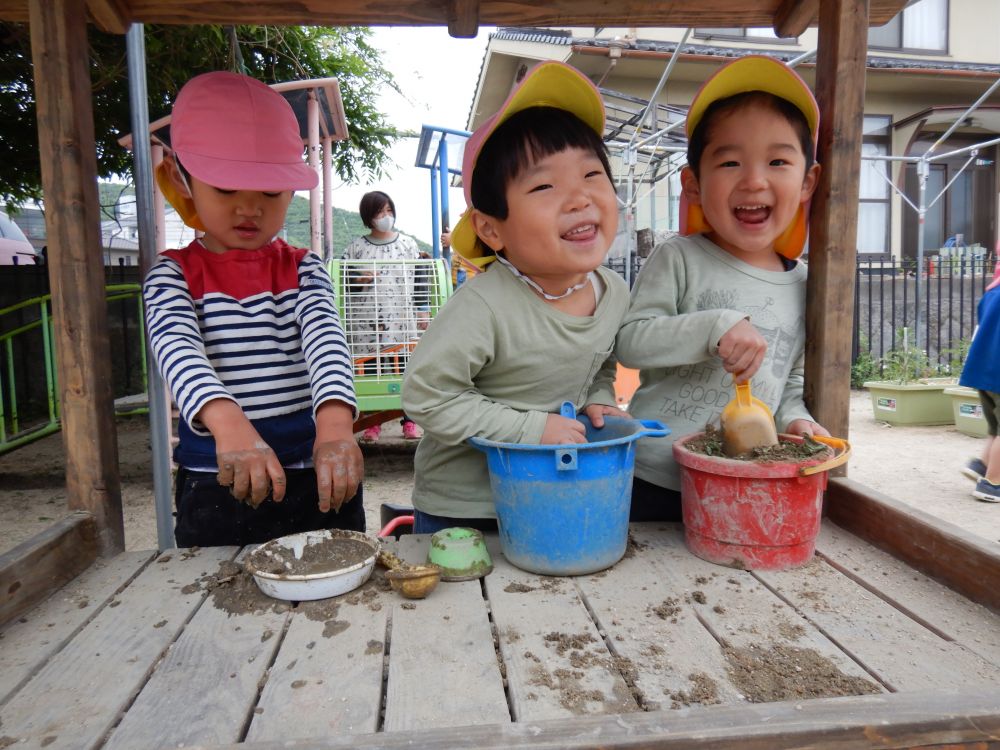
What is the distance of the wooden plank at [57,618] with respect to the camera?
1.07 metres

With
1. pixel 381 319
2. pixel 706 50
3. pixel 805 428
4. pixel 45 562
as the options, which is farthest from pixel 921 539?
pixel 706 50

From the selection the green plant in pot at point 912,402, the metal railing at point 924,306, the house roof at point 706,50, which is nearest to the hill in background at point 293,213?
the house roof at point 706,50

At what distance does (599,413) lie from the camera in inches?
61.0

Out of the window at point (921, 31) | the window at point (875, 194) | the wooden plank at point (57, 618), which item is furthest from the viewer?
the window at point (921, 31)

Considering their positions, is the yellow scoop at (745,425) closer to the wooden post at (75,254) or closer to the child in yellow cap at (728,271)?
the child in yellow cap at (728,271)

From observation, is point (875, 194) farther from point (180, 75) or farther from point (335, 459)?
point (335, 459)

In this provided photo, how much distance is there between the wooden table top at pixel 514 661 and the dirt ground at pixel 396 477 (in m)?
2.85

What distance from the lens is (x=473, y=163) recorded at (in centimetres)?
156

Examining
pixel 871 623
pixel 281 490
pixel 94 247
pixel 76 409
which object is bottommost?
pixel 871 623

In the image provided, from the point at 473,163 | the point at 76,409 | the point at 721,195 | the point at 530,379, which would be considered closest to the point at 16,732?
the point at 76,409

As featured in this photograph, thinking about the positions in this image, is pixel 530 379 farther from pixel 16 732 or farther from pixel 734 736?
pixel 16 732

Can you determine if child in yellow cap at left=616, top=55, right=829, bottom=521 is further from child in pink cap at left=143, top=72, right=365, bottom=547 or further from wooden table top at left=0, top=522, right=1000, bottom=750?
child in pink cap at left=143, top=72, right=365, bottom=547

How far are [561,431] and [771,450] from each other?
0.42 metres

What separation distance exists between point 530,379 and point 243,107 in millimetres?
941
